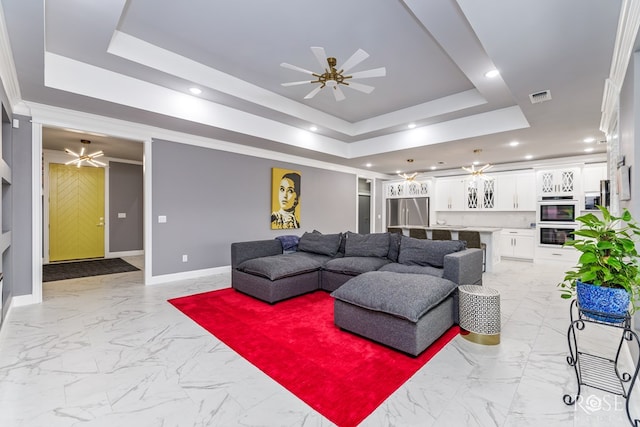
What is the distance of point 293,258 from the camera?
14.0ft

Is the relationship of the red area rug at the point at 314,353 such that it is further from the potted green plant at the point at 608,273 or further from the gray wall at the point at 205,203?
the gray wall at the point at 205,203

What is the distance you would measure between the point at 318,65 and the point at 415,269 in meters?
2.83

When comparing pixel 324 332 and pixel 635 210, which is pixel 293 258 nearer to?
pixel 324 332

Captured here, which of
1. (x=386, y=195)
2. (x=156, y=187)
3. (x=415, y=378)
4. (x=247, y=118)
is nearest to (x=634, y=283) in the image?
(x=415, y=378)

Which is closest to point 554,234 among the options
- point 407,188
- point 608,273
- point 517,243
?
point 517,243

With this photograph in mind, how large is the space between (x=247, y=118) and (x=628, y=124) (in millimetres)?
4643

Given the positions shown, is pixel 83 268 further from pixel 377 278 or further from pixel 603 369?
pixel 603 369

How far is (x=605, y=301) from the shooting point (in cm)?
178

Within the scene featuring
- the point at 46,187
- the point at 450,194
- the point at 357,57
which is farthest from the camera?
the point at 450,194

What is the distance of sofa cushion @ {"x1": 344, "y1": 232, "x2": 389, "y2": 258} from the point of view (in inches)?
170

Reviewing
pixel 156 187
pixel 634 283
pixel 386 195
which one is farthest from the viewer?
pixel 386 195

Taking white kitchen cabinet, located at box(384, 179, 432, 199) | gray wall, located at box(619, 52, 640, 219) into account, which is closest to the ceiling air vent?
gray wall, located at box(619, 52, 640, 219)

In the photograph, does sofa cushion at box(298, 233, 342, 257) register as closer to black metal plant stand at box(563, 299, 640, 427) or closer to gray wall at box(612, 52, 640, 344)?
black metal plant stand at box(563, 299, 640, 427)

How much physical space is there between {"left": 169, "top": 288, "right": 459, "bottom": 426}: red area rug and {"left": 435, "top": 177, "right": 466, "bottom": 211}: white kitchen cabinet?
20.1ft
